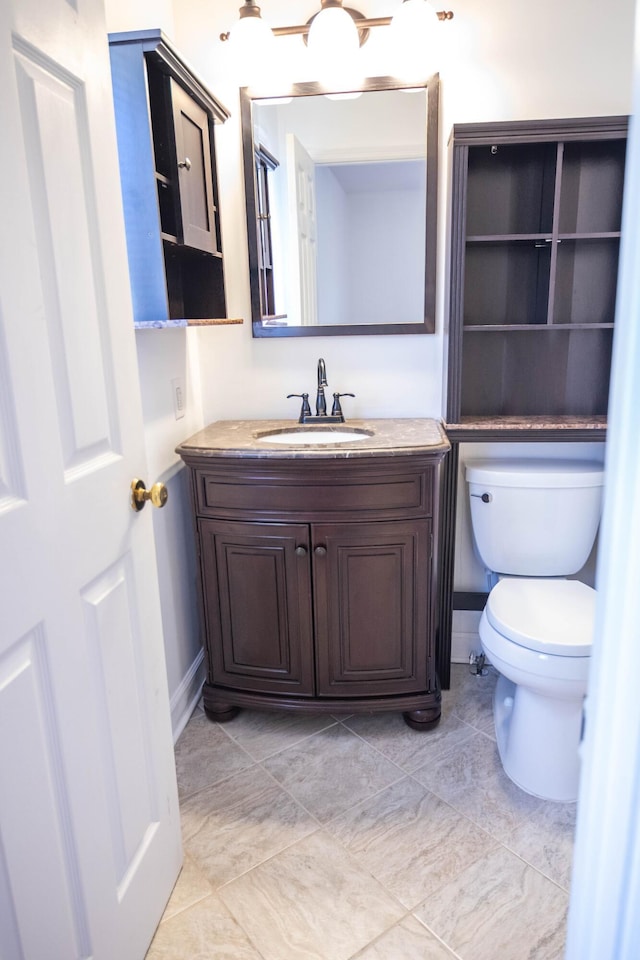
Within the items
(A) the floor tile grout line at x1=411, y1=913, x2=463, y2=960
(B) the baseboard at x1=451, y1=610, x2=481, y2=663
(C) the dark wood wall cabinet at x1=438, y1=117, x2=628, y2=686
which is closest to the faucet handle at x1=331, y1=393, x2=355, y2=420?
(C) the dark wood wall cabinet at x1=438, y1=117, x2=628, y2=686

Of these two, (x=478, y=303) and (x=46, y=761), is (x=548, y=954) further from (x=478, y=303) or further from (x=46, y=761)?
(x=478, y=303)

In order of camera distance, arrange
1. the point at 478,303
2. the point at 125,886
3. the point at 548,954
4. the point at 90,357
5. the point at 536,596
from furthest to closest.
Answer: the point at 478,303 < the point at 536,596 < the point at 548,954 < the point at 125,886 < the point at 90,357

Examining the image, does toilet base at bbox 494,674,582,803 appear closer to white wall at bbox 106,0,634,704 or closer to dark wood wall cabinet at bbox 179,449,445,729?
dark wood wall cabinet at bbox 179,449,445,729

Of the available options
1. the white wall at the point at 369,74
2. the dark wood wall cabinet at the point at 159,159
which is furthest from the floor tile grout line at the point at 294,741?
the dark wood wall cabinet at the point at 159,159

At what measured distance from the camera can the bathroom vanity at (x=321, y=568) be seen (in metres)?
1.71

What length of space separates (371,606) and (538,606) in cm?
47

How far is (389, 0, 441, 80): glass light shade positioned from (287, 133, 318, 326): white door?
404 millimetres

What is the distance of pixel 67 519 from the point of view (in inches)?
36.6

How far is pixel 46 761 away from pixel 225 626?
1.01 meters

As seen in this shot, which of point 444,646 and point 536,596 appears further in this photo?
point 444,646

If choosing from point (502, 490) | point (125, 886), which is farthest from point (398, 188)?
point (125, 886)

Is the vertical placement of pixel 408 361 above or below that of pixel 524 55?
below

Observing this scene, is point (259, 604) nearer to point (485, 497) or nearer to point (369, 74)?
point (485, 497)

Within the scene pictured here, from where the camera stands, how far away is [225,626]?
1895mm
